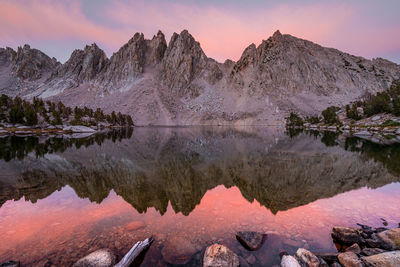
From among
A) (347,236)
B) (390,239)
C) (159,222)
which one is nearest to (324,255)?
(347,236)

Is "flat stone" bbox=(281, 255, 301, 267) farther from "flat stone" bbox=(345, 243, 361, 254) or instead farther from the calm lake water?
"flat stone" bbox=(345, 243, 361, 254)

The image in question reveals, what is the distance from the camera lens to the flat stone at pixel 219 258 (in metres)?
6.47

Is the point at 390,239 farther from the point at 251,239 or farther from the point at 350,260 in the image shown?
the point at 251,239

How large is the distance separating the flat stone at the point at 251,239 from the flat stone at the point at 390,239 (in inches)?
189

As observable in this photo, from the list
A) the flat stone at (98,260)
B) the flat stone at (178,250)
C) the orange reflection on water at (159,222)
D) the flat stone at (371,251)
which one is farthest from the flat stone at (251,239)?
the flat stone at (98,260)

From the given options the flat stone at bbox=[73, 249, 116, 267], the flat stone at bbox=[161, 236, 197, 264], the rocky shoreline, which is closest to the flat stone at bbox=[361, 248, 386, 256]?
the rocky shoreline

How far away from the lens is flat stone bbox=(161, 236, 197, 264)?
7.18 metres

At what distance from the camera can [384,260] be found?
625 cm

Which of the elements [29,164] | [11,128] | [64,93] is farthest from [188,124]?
[29,164]

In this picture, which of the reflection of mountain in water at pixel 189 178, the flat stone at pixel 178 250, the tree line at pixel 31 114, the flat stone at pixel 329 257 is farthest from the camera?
the tree line at pixel 31 114

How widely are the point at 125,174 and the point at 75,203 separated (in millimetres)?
7053

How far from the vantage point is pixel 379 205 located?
12281 millimetres

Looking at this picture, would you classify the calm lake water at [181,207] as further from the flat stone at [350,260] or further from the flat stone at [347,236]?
the flat stone at [350,260]

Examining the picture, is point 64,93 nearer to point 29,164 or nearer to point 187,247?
point 29,164
